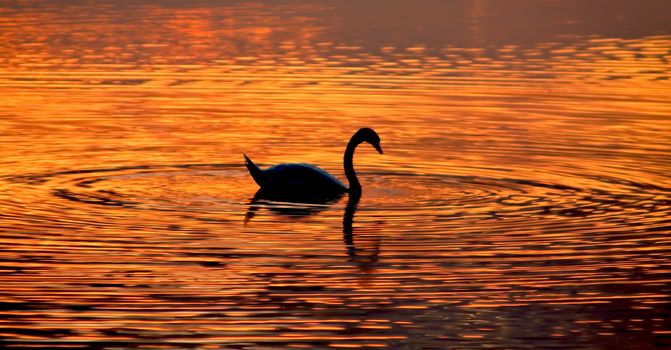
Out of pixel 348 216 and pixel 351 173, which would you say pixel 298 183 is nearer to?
pixel 351 173

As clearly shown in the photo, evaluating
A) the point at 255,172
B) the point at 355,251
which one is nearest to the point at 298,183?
the point at 255,172

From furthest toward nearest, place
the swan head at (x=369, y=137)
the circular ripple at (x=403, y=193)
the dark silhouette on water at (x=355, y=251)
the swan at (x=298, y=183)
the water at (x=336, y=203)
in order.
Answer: the swan head at (x=369, y=137) → the swan at (x=298, y=183) → the circular ripple at (x=403, y=193) → the dark silhouette on water at (x=355, y=251) → the water at (x=336, y=203)

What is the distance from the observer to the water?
46.1ft

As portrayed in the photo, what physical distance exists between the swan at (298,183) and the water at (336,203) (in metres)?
0.51

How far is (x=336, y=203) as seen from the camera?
68.6 feet

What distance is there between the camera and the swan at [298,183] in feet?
69.6

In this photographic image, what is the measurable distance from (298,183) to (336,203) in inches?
26.2

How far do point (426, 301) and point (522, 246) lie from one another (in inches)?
121

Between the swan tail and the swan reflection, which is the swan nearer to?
the swan tail

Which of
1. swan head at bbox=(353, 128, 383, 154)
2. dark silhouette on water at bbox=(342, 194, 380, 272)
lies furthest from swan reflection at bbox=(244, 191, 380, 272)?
swan head at bbox=(353, 128, 383, 154)

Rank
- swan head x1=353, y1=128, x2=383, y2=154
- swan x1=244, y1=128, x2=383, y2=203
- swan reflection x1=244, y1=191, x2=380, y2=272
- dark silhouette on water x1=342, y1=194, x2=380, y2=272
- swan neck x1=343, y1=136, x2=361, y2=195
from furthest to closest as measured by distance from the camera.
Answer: swan head x1=353, y1=128, x2=383, y2=154 < swan neck x1=343, y1=136, x2=361, y2=195 < swan x1=244, y1=128, x2=383, y2=203 < swan reflection x1=244, y1=191, x2=380, y2=272 < dark silhouette on water x1=342, y1=194, x2=380, y2=272

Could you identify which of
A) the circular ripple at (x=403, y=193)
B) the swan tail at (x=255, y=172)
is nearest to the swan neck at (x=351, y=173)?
the circular ripple at (x=403, y=193)

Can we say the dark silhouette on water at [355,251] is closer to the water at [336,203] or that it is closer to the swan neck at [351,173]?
the water at [336,203]

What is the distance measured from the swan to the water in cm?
51
